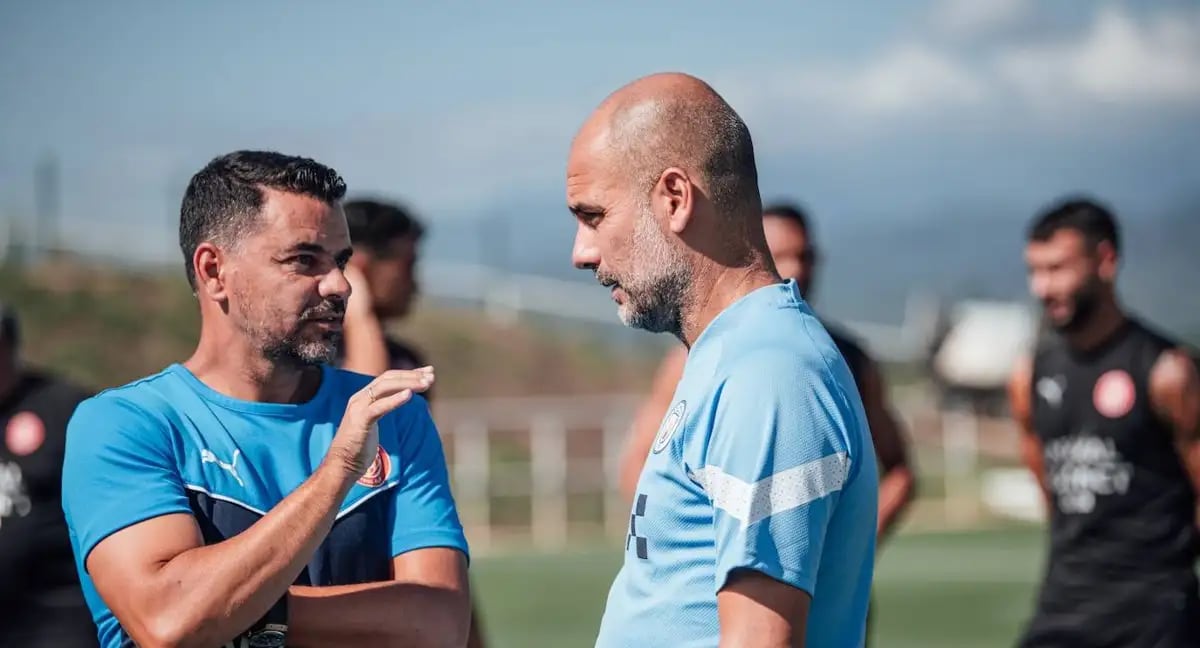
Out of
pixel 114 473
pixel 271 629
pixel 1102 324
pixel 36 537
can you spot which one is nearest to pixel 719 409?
pixel 271 629

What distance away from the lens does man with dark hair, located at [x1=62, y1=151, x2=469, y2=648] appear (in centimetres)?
347

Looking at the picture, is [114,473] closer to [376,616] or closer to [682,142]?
[376,616]

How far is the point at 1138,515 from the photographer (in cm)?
718

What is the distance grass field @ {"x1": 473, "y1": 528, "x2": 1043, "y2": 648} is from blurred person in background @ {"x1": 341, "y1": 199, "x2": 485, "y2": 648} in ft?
18.2

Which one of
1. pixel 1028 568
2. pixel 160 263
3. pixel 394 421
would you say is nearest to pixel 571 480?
pixel 1028 568

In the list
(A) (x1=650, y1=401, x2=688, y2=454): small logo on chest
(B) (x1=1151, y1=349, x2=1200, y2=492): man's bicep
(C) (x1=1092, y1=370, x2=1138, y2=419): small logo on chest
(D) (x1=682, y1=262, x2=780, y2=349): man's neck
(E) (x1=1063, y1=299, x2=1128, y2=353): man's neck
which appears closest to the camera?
(A) (x1=650, y1=401, x2=688, y2=454): small logo on chest

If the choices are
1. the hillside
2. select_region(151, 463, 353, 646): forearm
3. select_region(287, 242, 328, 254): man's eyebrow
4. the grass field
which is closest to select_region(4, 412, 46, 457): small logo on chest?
select_region(287, 242, 328, 254): man's eyebrow

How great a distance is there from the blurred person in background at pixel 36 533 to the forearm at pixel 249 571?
10.9 ft

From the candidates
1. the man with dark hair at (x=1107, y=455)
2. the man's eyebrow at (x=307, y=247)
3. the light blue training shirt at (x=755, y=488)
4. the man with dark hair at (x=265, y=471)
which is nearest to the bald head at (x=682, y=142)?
the light blue training shirt at (x=755, y=488)

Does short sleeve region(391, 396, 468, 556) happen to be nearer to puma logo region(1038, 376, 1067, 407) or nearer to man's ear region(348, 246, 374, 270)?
man's ear region(348, 246, 374, 270)

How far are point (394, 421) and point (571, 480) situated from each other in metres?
20.5

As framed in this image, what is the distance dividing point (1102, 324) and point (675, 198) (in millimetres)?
4668

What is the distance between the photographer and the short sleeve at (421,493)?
3.89m

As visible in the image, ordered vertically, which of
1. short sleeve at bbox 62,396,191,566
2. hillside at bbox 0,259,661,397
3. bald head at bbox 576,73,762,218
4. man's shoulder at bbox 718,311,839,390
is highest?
bald head at bbox 576,73,762,218
